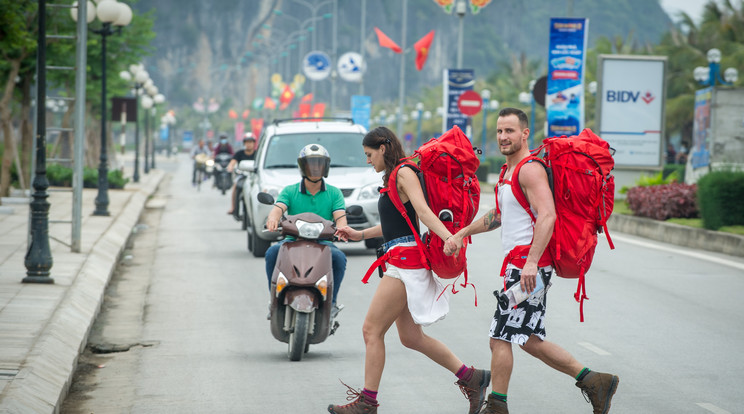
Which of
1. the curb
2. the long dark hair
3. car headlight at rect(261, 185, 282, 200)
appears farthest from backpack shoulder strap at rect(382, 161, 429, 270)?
the curb

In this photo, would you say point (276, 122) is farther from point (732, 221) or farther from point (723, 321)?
point (723, 321)

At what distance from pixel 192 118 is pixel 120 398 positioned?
144308 mm

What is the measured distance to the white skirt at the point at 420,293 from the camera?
6113mm

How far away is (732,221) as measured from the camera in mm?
17875

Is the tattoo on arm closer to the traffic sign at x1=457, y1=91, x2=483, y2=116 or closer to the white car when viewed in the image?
the white car

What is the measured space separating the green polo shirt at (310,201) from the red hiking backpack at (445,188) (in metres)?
2.12

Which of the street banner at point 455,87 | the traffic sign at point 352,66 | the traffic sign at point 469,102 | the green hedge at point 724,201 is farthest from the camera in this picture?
the traffic sign at point 352,66

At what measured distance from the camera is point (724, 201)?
17719 mm

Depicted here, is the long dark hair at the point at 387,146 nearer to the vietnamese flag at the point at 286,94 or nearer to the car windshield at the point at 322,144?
the car windshield at the point at 322,144

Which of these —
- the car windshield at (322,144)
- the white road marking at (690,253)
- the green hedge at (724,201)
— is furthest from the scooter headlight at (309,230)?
the green hedge at (724,201)

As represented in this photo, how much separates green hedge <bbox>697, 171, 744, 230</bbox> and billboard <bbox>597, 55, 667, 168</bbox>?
338 inches

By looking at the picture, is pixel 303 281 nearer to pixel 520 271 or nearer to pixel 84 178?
pixel 520 271

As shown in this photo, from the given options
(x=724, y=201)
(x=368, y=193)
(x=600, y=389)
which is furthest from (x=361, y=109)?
(x=600, y=389)

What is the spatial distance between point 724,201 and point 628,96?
9212 millimetres
